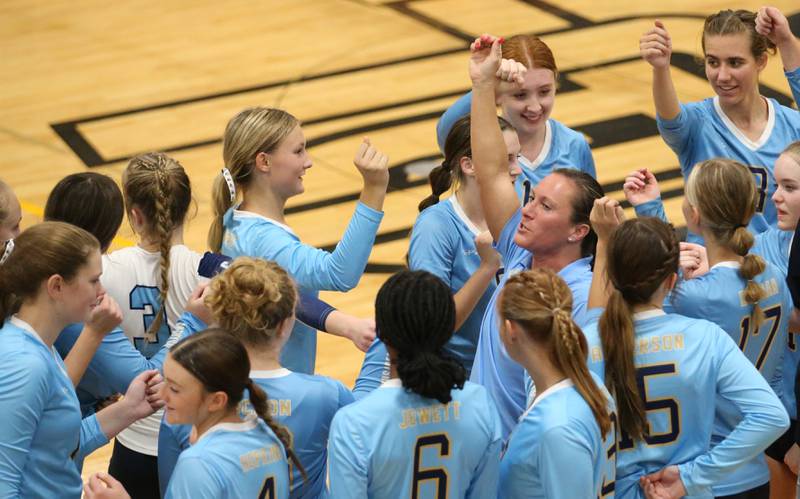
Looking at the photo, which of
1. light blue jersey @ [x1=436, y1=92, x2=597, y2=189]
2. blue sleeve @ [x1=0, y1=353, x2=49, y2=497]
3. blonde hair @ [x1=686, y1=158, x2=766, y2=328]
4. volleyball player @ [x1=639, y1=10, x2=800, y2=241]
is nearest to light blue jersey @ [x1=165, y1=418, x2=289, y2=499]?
blue sleeve @ [x1=0, y1=353, x2=49, y2=497]

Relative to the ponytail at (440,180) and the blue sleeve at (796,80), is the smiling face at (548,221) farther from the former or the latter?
the blue sleeve at (796,80)

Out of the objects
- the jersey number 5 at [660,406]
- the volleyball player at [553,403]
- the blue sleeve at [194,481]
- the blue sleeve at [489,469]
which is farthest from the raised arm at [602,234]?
the blue sleeve at [194,481]

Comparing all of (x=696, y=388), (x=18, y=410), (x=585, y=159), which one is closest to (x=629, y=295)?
(x=696, y=388)

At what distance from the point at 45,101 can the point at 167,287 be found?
18.9 feet

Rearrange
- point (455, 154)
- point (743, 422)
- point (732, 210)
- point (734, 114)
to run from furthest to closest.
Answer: point (734, 114) → point (455, 154) → point (732, 210) → point (743, 422)

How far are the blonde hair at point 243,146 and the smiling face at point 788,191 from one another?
1638mm

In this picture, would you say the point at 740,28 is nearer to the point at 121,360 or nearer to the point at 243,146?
the point at 243,146

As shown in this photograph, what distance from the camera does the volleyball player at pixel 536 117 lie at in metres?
4.91

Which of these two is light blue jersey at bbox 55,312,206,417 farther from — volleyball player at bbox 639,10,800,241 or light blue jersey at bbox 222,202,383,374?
volleyball player at bbox 639,10,800,241

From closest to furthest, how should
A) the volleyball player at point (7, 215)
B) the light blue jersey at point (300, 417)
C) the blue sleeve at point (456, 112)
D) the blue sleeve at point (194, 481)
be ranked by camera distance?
1. the blue sleeve at point (194, 481)
2. the light blue jersey at point (300, 417)
3. the volleyball player at point (7, 215)
4. the blue sleeve at point (456, 112)

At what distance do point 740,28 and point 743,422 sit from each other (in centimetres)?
218

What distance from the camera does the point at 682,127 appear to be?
5.03 m

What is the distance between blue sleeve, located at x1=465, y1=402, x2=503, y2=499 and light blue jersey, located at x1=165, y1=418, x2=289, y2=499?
0.46 metres

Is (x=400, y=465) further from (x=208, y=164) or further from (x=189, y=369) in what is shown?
(x=208, y=164)
